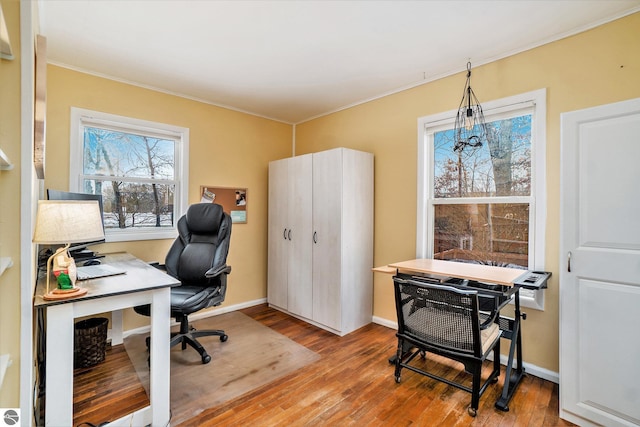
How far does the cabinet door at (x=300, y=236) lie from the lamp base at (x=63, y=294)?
85.8 inches

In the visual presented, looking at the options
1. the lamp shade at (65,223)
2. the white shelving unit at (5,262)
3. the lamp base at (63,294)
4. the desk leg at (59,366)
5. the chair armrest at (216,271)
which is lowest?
the desk leg at (59,366)

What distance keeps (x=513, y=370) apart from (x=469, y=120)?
6.93 ft

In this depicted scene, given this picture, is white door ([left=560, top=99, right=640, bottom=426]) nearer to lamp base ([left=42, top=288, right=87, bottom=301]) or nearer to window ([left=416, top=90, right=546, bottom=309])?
window ([left=416, top=90, right=546, bottom=309])

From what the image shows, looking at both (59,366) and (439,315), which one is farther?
(439,315)

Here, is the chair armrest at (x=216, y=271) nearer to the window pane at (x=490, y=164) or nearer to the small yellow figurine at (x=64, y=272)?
the small yellow figurine at (x=64, y=272)

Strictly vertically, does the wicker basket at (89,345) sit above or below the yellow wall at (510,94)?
below

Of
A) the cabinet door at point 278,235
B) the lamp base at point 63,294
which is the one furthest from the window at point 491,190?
the lamp base at point 63,294

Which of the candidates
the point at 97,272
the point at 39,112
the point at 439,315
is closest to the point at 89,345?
the point at 97,272

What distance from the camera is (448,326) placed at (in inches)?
76.9

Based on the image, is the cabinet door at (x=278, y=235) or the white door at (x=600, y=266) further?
the cabinet door at (x=278, y=235)

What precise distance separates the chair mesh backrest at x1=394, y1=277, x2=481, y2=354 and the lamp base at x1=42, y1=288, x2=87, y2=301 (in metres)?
1.85

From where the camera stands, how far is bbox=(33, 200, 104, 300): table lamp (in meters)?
1.44

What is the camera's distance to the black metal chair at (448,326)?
1.85m

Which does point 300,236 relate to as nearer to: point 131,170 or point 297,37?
point 131,170
